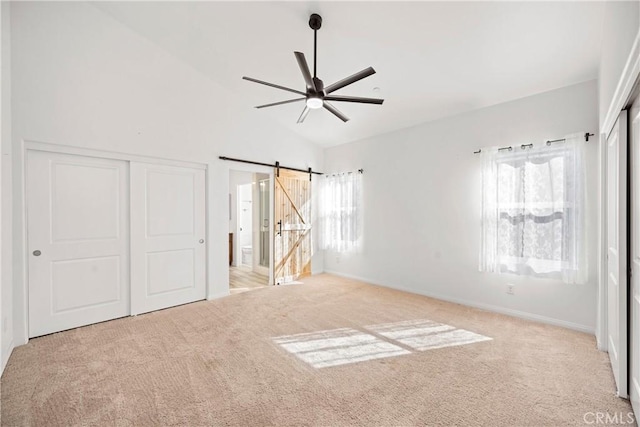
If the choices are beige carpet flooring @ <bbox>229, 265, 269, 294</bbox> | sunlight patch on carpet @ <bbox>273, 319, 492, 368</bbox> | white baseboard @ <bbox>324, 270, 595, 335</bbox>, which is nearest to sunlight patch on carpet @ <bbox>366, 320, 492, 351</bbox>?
sunlight patch on carpet @ <bbox>273, 319, 492, 368</bbox>

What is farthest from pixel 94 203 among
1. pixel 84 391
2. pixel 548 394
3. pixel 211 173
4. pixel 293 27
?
pixel 548 394

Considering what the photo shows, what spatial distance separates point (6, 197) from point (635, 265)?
→ 16.9 ft

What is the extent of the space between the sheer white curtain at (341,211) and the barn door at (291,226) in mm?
373

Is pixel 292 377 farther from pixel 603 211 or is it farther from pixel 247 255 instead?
pixel 247 255

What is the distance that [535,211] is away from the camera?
3.43 meters

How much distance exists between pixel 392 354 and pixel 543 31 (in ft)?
10.8

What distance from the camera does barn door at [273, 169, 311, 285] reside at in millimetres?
5469

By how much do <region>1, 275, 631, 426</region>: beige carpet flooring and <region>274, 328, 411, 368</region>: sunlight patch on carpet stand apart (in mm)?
22

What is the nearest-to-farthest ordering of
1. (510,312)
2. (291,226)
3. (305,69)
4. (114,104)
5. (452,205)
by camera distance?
1. (305,69)
2. (114,104)
3. (510,312)
4. (452,205)
5. (291,226)

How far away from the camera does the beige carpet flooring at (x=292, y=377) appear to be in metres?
1.89

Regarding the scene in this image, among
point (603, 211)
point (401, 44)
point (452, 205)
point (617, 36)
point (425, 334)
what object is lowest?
point (425, 334)

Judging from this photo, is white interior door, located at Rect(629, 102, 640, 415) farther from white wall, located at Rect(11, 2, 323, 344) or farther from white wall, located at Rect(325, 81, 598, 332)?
white wall, located at Rect(11, 2, 323, 344)

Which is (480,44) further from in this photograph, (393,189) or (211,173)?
(211,173)

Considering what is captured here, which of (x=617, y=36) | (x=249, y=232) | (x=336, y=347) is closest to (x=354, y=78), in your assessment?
(x=617, y=36)
